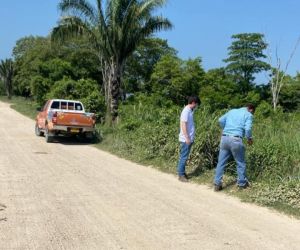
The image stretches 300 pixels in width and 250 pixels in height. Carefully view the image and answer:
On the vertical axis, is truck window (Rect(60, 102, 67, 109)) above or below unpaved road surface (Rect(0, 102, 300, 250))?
above

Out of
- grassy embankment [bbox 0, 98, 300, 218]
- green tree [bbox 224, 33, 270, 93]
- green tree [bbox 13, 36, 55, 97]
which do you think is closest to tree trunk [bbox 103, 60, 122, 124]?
grassy embankment [bbox 0, 98, 300, 218]

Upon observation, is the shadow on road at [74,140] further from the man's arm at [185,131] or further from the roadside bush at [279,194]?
the roadside bush at [279,194]

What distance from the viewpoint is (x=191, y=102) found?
11453 millimetres

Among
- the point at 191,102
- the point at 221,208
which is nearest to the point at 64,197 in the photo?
the point at 221,208

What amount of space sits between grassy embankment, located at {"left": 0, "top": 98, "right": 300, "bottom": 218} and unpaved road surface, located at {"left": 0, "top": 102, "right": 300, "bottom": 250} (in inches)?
21.0

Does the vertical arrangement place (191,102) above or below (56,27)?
below

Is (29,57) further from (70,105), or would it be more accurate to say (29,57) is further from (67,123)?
(67,123)

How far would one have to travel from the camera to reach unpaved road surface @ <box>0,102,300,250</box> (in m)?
6.79

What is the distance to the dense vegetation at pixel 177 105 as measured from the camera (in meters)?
10.6

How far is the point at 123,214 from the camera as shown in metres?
8.25

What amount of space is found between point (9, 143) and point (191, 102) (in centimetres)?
968

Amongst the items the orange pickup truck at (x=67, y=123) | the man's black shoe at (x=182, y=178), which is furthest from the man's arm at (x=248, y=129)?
the orange pickup truck at (x=67, y=123)

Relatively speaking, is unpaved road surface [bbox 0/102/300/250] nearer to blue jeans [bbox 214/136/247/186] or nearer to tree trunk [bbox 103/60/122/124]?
blue jeans [bbox 214/136/247/186]

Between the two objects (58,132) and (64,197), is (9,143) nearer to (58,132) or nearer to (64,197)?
(58,132)
